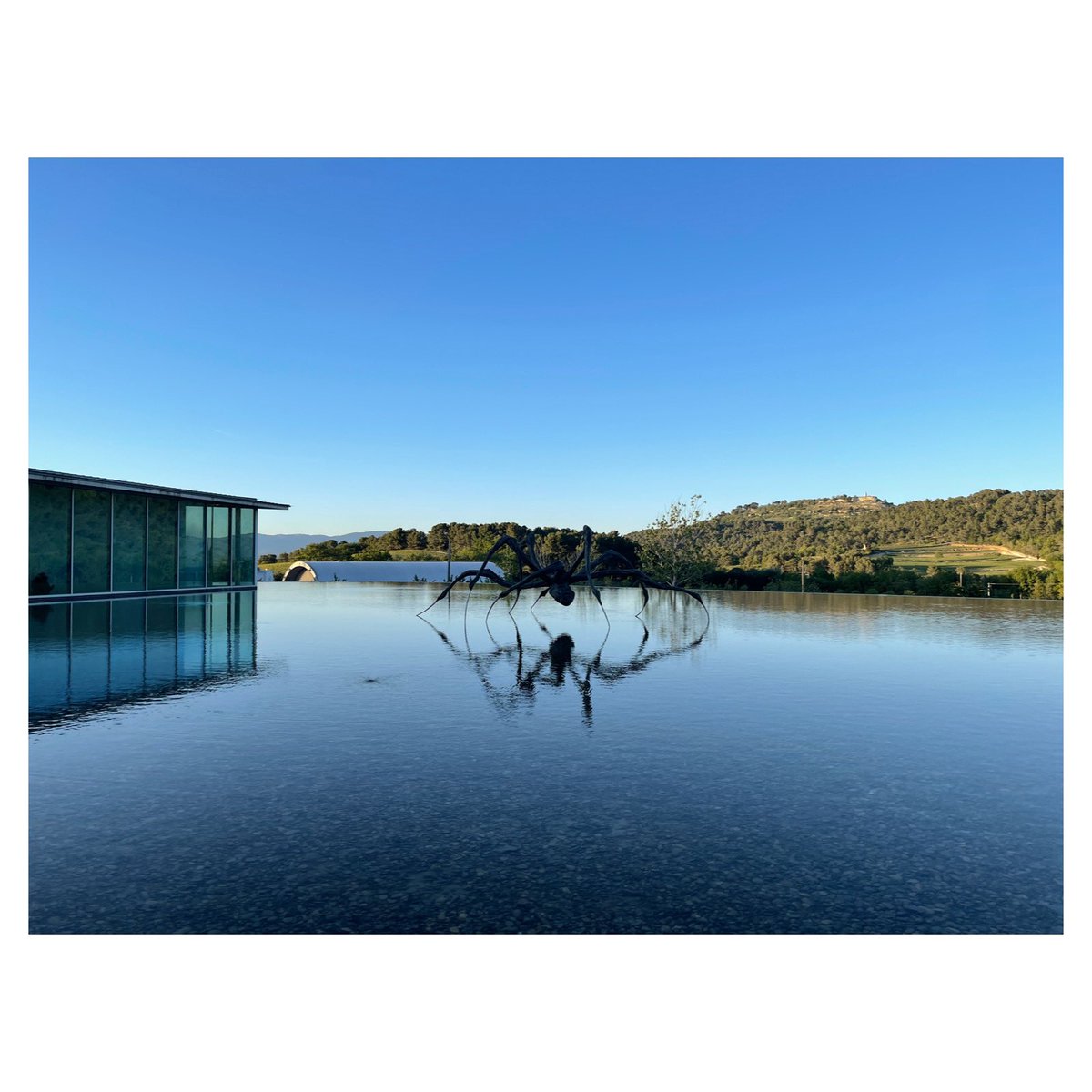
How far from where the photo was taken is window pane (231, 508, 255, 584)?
32656 millimetres

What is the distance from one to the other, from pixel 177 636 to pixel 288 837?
487 inches

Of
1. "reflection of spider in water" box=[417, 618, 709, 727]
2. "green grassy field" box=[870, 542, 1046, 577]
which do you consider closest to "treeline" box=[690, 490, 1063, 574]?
"green grassy field" box=[870, 542, 1046, 577]

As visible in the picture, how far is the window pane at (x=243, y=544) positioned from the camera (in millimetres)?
32656

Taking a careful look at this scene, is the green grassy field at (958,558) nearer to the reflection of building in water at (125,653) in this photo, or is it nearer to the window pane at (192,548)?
the window pane at (192,548)

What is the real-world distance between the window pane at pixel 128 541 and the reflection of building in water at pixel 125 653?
410 centimetres

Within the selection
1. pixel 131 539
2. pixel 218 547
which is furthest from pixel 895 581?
pixel 131 539

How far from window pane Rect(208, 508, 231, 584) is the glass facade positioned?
1.6 inches

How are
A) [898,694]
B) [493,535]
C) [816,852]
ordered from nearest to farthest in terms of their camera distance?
[816,852] → [898,694] → [493,535]

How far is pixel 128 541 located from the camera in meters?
26.4

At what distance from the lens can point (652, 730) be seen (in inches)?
281

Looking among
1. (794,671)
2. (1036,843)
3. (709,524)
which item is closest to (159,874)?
(1036,843)

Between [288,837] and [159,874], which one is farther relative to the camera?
[288,837]

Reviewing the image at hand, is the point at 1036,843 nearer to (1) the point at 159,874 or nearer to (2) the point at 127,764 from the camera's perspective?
(1) the point at 159,874
